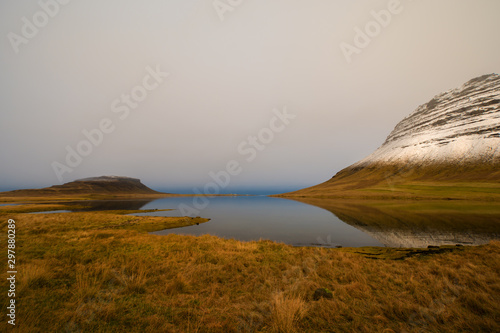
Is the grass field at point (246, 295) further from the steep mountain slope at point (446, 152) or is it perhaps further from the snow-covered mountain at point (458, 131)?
the snow-covered mountain at point (458, 131)

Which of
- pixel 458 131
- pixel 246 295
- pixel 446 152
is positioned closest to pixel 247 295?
pixel 246 295

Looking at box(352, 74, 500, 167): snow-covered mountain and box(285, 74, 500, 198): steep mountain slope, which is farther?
box(352, 74, 500, 167): snow-covered mountain

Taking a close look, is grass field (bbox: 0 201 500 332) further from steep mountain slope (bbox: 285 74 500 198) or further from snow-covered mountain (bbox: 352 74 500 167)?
snow-covered mountain (bbox: 352 74 500 167)

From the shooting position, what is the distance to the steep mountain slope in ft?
343

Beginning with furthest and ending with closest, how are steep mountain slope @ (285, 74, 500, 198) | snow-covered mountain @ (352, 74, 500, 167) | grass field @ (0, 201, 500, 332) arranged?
snow-covered mountain @ (352, 74, 500, 167)
steep mountain slope @ (285, 74, 500, 198)
grass field @ (0, 201, 500, 332)

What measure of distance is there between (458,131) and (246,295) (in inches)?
8314

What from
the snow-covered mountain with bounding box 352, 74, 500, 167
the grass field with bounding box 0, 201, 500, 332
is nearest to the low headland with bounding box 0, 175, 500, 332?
the grass field with bounding box 0, 201, 500, 332

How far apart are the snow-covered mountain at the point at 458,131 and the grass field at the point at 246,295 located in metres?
163

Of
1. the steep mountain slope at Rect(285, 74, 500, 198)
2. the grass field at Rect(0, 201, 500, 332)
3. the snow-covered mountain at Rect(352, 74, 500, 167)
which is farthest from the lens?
the snow-covered mountain at Rect(352, 74, 500, 167)

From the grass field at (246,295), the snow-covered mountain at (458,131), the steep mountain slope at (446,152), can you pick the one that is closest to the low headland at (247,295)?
the grass field at (246,295)

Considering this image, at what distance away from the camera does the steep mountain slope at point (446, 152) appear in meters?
105

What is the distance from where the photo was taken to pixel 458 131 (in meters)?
149

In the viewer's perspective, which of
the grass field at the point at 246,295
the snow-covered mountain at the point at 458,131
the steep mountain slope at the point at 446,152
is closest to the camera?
the grass field at the point at 246,295

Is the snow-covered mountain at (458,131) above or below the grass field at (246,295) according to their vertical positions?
above
